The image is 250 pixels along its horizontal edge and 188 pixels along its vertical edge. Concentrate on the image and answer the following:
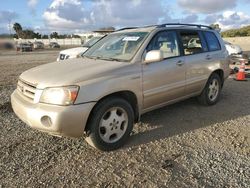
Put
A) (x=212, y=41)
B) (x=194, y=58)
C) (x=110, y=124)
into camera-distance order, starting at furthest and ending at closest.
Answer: (x=212, y=41), (x=194, y=58), (x=110, y=124)

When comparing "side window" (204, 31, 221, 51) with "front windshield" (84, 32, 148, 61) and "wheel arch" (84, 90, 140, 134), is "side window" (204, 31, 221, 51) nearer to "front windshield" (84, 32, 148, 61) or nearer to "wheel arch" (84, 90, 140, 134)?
"front windshield" (84, 32, 148, 61)

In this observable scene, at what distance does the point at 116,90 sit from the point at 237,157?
1912 millimetres

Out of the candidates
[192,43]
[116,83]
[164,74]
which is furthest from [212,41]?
[116,83]

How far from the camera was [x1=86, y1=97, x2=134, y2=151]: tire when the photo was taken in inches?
143

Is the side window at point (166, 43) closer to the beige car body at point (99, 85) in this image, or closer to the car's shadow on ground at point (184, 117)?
the beige car body at point (99, 85)

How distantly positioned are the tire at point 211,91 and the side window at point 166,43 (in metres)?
1.36

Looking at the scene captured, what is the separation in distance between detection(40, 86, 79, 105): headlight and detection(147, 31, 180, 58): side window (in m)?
1.68

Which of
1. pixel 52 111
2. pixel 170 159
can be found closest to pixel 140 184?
pixel 170 159

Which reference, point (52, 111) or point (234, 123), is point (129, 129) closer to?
point (52, 111)

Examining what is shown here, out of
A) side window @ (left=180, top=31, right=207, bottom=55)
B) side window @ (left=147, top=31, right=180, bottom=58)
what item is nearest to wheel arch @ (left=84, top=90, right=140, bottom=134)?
side window @ (left=147, top=31, right=180, bottom=58)

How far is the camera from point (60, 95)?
338cm

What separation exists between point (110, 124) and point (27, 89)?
1274 mm

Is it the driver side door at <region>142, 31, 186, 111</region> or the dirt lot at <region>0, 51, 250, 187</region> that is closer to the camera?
the dirt lot at <region>0, 51, 250, 187</region>

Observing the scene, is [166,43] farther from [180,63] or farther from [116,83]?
[116,83]
